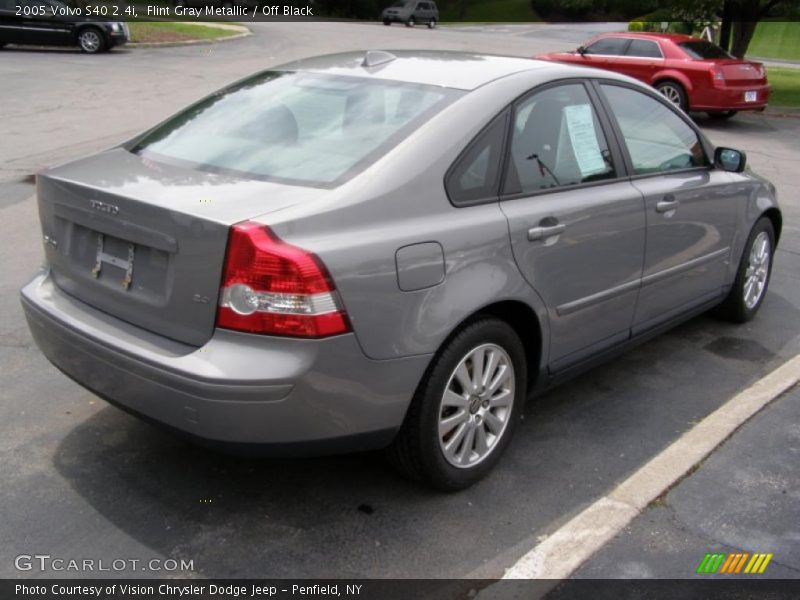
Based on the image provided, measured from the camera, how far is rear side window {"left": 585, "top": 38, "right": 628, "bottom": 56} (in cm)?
1631

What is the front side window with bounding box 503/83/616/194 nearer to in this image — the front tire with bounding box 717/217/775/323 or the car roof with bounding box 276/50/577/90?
the car roof with bounding box 276/50/577/90

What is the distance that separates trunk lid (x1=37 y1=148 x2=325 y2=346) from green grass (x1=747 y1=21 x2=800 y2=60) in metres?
44.6

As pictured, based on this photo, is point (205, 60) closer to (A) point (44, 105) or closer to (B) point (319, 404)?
(A) point (44, 105)

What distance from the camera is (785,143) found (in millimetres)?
13922

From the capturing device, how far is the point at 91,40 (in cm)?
2206

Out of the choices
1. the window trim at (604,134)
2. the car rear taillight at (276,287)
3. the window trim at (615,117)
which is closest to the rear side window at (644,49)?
the window trim at (615,117)

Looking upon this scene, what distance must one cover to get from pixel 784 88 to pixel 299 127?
70.6 ft

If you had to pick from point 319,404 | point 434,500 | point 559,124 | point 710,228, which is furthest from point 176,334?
point 710,228

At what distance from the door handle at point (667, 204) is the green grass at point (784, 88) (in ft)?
51.4

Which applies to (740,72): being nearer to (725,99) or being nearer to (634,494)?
(725,99)

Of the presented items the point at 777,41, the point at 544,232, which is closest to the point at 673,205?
the point at 544,232

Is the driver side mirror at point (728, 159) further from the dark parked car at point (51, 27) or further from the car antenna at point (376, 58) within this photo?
the dark parked car at point (51, 27)

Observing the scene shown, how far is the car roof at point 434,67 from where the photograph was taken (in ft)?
12.1

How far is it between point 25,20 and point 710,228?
21.3m
